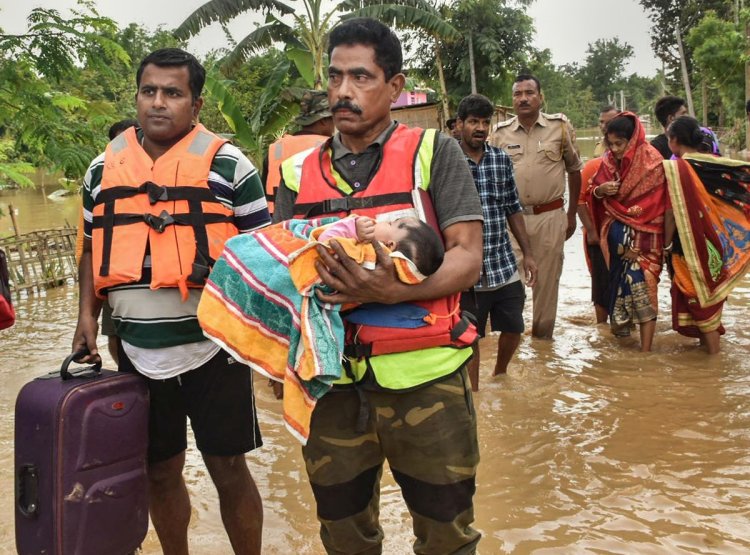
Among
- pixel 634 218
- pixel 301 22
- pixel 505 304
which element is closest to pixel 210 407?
pixel 505 304

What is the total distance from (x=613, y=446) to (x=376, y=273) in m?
2.67

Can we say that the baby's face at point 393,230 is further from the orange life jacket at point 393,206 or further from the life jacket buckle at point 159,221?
the life jacket buckle at point 159,221

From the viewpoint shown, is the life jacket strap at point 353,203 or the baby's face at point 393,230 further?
the life jacket strap at point 353,203

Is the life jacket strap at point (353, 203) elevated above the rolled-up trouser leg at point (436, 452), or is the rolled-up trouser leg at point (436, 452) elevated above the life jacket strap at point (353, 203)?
the life jacket strap at point (353, 203)

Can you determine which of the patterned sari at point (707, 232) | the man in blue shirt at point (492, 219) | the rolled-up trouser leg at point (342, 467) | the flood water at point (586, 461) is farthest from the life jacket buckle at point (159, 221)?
the patterned sari at point (707, 232)

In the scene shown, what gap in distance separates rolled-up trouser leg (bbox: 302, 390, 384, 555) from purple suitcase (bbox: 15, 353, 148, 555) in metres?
0.67

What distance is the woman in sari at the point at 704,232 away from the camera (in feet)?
18.6

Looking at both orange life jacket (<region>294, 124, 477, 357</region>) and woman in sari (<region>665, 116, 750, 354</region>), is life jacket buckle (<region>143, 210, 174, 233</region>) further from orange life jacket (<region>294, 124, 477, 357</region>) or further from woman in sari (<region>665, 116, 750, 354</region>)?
woman in sari (<region>665, 116, 750, 354</region>)

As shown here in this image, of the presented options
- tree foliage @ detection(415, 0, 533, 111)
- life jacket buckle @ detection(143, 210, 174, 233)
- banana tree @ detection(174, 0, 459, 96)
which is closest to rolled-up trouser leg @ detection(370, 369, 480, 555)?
life jacket buckle @ detection(143, 210, 174, 233)

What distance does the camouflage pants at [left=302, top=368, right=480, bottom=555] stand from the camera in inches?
81.2

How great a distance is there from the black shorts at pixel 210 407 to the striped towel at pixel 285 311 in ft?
1.78

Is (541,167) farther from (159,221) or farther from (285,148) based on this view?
(159,221)

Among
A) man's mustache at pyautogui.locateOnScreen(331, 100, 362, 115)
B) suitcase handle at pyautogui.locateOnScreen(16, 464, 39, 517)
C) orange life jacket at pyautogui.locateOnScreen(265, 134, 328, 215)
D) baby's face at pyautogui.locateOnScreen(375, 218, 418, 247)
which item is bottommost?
suitcase handle at pyautogui.locateOnScreen(16, 464, 39, 517)

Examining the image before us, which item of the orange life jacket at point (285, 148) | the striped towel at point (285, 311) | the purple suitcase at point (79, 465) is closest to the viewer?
the striped towel at point (285, 311)
